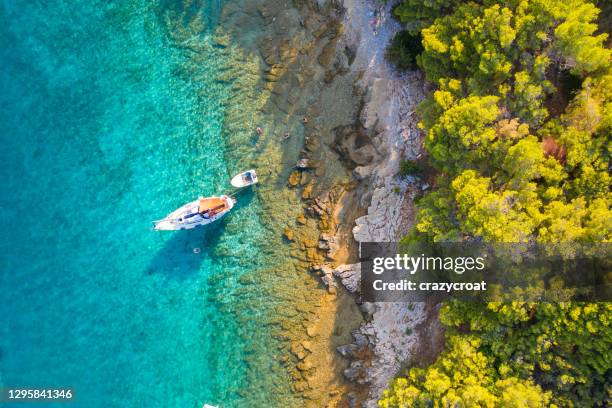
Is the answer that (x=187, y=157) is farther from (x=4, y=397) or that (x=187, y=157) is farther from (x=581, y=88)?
(x=581, y=88)

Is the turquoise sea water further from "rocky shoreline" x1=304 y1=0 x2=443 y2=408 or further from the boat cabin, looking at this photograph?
"rocky shoreline" x1=304 y1=0 x2=443 y2=408

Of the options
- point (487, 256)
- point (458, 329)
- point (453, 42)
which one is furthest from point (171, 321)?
point (453, 42)

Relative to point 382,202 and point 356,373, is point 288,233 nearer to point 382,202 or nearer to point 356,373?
point 382,202

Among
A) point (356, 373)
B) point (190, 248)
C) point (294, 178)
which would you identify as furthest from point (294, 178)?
point (356, 373)

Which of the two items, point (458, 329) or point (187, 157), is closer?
point (458, 329)

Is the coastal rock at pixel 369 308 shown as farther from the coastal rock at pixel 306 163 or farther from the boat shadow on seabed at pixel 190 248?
the boat shadow on seabed at pixel 190 248

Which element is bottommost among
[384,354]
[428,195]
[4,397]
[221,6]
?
[4,397]

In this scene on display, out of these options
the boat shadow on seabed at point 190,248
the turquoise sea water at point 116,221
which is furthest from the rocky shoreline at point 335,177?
the turquoise sea water at point 116,221
